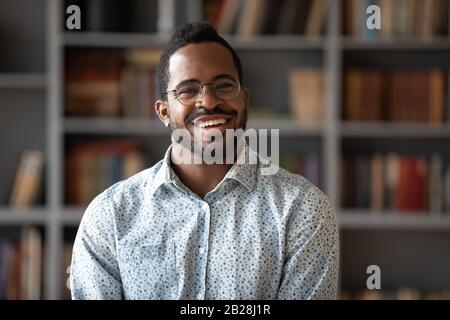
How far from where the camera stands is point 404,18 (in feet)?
8.83

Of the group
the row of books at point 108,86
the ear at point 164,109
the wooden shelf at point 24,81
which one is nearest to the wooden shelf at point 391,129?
the row of books at point 108,86

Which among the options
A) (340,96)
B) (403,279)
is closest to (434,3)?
(340,96)

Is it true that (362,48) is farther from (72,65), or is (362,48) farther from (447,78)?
(72,65)

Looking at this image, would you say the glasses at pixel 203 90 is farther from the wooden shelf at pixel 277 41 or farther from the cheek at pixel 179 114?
the wooden shelf at pixel 277 41

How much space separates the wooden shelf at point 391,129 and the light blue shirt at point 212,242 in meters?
1.66

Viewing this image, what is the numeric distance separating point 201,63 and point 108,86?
185cm

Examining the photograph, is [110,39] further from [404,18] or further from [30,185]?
[404,18]

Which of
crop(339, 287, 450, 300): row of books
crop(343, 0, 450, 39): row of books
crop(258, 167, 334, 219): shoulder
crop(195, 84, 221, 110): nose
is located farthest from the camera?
Result: crop(339, 287, 450, 300): row of books

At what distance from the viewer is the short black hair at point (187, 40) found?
0.98m

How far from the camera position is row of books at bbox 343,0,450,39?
2674 mm

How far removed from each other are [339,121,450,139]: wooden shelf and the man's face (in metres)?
1.77

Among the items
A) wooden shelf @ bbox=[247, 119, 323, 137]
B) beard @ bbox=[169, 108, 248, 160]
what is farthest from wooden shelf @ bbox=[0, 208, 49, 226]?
beard @ bbox=[169, 108, 248, 160]

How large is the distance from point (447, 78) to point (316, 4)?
1.91ft

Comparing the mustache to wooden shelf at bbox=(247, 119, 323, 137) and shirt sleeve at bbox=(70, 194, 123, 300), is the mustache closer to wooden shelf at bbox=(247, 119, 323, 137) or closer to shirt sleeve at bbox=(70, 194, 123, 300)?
shirt sleeve at bbox=(70, 194, 123, 300)
